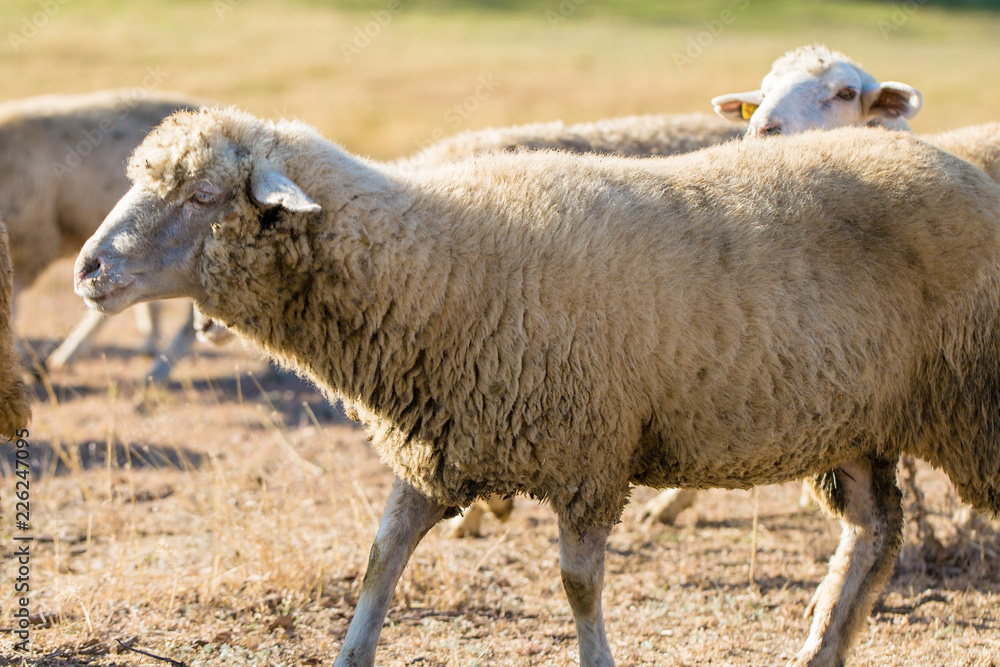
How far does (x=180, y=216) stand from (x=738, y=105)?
3.86 meters

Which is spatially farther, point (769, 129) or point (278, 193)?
point (769, 129)

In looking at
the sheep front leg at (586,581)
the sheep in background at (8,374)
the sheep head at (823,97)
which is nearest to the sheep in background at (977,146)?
the sheep head at (823,97)

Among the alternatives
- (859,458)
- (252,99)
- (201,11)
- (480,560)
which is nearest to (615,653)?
(480,560)

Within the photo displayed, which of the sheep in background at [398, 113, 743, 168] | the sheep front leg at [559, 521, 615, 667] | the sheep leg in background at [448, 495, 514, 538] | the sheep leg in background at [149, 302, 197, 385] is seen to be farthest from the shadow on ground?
the sheep front leg at [559, 521, 615, 667]

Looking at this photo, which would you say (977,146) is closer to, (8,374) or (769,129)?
(769,129)

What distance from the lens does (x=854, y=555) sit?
4398mm

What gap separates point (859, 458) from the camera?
4344 millimetres

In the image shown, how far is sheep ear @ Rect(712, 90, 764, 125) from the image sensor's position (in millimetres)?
5926

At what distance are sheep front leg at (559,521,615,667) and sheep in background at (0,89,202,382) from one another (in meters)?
6.22

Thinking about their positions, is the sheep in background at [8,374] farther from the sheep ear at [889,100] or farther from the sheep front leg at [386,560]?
the sheep ear at [889,100]

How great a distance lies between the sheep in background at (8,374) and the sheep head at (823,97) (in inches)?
145

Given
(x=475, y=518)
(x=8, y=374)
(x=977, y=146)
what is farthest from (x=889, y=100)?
(x=8, y=374)

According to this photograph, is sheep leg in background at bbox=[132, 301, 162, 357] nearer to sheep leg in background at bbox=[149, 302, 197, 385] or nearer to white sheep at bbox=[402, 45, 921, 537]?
sheep leg in background at bbox=[149, 302, 197, 385]

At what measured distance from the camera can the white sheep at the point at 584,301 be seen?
3.57m
